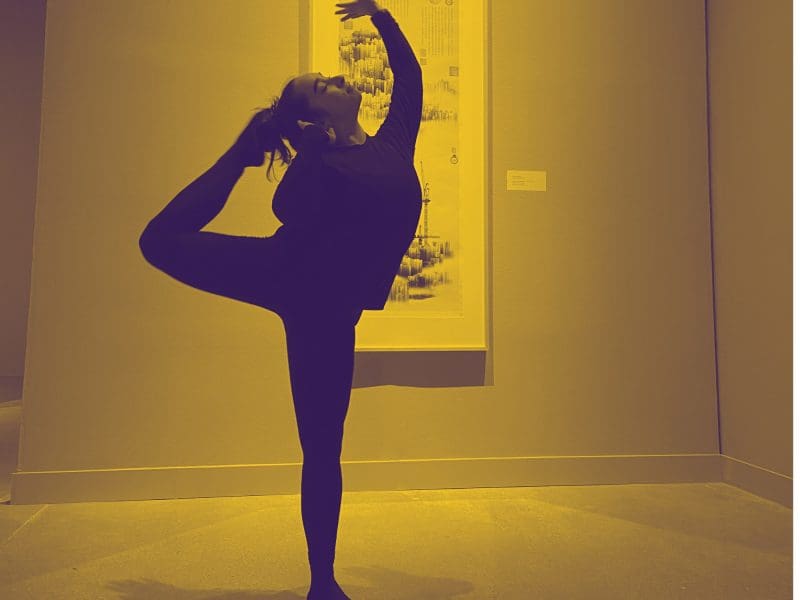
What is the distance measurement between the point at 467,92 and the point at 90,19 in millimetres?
1671

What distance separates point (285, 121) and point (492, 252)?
1.72m

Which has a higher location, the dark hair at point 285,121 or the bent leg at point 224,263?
the dark hair at point 285,121

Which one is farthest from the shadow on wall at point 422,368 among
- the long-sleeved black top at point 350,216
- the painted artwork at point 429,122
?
the long-sleeved black top at point 350,216

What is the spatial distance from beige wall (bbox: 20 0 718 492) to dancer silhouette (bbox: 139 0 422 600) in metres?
1.41

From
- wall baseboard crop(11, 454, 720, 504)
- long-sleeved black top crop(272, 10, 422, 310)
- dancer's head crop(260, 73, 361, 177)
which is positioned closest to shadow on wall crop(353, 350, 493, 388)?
wall baseboard crop(11, 454, 720, 504)

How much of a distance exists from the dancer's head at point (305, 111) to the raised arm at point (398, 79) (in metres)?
0.14

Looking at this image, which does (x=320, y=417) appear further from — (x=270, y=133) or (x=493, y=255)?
(x=493, y=255)

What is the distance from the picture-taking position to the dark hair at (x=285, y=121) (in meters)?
1.57

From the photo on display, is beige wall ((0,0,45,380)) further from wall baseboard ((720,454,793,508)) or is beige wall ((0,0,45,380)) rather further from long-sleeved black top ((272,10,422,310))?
wall baseboard ((720,454,793,508))

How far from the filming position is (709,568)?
204 centimetres

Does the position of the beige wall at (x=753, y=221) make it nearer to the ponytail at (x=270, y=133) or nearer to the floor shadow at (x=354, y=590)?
the floor shadow at (x=354, y=590)

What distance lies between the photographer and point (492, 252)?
314cm

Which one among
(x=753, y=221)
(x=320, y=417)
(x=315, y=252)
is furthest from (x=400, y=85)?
(x=753, y=221)

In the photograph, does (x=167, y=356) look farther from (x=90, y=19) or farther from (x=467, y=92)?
(x=467, y=92)
